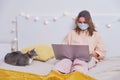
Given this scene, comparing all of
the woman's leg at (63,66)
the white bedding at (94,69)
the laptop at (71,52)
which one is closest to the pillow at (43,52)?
the white bedding at (94,69)

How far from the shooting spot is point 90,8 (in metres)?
2.69

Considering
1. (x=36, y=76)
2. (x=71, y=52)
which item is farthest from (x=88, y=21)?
(x=36, y=76)

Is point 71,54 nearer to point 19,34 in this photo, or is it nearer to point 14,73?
point 14,73

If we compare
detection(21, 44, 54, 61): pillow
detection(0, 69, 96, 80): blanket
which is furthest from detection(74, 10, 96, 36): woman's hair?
detection(0, 69, 96, 80): blanket

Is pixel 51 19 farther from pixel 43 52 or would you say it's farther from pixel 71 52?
pixel 71 52

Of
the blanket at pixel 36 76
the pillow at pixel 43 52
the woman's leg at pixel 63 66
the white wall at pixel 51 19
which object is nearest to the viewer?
the blanket at pixel 36 76

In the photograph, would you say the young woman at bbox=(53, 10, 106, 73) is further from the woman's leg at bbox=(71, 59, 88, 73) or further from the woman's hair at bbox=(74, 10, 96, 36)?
the woman's leg at bbox=(71, 59, 88, 73)

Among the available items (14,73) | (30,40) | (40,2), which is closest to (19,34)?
(30,40)

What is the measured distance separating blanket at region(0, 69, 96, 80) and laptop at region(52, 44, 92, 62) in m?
0.39

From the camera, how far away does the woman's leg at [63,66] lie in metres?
1.92

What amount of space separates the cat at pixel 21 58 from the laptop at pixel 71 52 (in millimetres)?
224

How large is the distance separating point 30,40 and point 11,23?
0.29 metres

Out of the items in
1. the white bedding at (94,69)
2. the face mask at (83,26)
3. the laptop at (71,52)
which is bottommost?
the white bedding at (94,69)

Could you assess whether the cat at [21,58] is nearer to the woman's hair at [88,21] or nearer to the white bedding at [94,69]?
the white bedding at [94,69]
